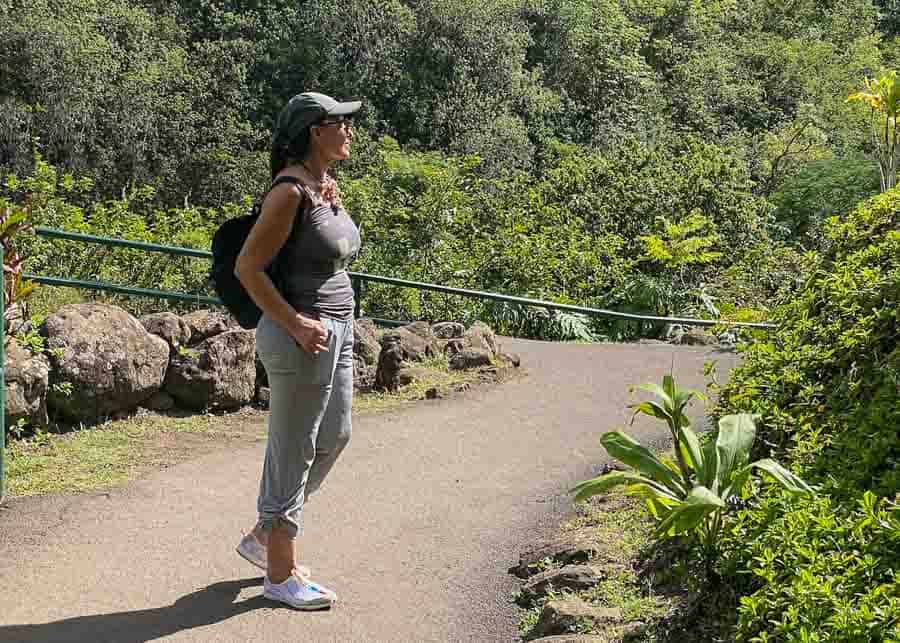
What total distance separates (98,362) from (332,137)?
3.52 meters

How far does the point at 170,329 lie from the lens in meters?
8.30

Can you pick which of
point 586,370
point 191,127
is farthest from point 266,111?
point 586,370

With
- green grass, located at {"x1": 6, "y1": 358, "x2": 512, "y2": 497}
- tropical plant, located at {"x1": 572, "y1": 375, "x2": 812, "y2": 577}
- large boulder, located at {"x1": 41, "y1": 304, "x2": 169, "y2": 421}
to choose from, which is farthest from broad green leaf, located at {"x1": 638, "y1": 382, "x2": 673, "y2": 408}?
large boulder, located at {"x1": 41, "y1": 304, "x2": 169, "y2": 421}

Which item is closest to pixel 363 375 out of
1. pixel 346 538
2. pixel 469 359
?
pixel 469 359

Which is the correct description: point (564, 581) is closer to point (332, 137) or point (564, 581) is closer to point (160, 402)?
point (332, 137)

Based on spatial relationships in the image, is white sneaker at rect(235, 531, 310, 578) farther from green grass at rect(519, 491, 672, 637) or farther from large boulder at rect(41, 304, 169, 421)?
large boulder at rect(41, 304, 169, 421)

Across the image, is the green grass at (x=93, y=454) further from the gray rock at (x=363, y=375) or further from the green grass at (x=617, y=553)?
the green grass at (x=617, y=553)

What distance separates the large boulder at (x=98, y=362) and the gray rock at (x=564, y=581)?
3.47 metres

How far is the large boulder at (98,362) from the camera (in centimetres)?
756

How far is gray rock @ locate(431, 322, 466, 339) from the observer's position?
10.8m

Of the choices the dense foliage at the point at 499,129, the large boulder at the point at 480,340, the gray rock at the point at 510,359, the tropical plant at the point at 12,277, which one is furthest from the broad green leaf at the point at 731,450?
the dense foliage at the point at 499,129

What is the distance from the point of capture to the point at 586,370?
1040 centimetres

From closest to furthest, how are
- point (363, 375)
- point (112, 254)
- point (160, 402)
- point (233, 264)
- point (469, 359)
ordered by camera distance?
point (233, 264) → point (160, 402) → point (363, 375) → point (469, 359) → point (112, 254)

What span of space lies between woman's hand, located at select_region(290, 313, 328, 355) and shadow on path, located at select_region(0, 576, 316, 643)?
117 centimetres
